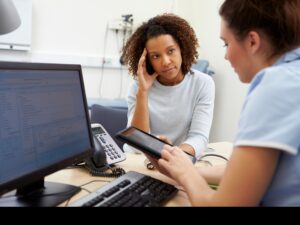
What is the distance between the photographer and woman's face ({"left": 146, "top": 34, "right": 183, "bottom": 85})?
65.7 inches

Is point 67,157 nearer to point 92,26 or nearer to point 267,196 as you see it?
point 267,196

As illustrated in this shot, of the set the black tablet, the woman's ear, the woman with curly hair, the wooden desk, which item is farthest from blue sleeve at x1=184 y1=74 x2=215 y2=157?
the woman's ear

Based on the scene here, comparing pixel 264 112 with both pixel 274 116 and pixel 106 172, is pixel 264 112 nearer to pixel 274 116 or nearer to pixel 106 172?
pixel 274 116

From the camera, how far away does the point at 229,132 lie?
124 inches

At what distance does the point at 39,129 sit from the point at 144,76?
99 centimetres

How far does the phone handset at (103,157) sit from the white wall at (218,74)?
6.21 ft

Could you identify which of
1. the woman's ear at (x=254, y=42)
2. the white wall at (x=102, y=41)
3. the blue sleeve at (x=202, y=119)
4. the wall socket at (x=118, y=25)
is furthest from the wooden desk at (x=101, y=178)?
the wall socket at (x=118, y=25)

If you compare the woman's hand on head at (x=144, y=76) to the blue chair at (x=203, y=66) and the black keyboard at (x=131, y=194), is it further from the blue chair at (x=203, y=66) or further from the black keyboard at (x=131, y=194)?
the blue chair at (x=203, y=66)

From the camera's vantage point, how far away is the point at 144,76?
5.88 feet

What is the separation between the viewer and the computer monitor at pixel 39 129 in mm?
779

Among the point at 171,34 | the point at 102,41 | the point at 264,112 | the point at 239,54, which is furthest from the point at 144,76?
the point at 102,41

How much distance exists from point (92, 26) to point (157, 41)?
5.89ft
